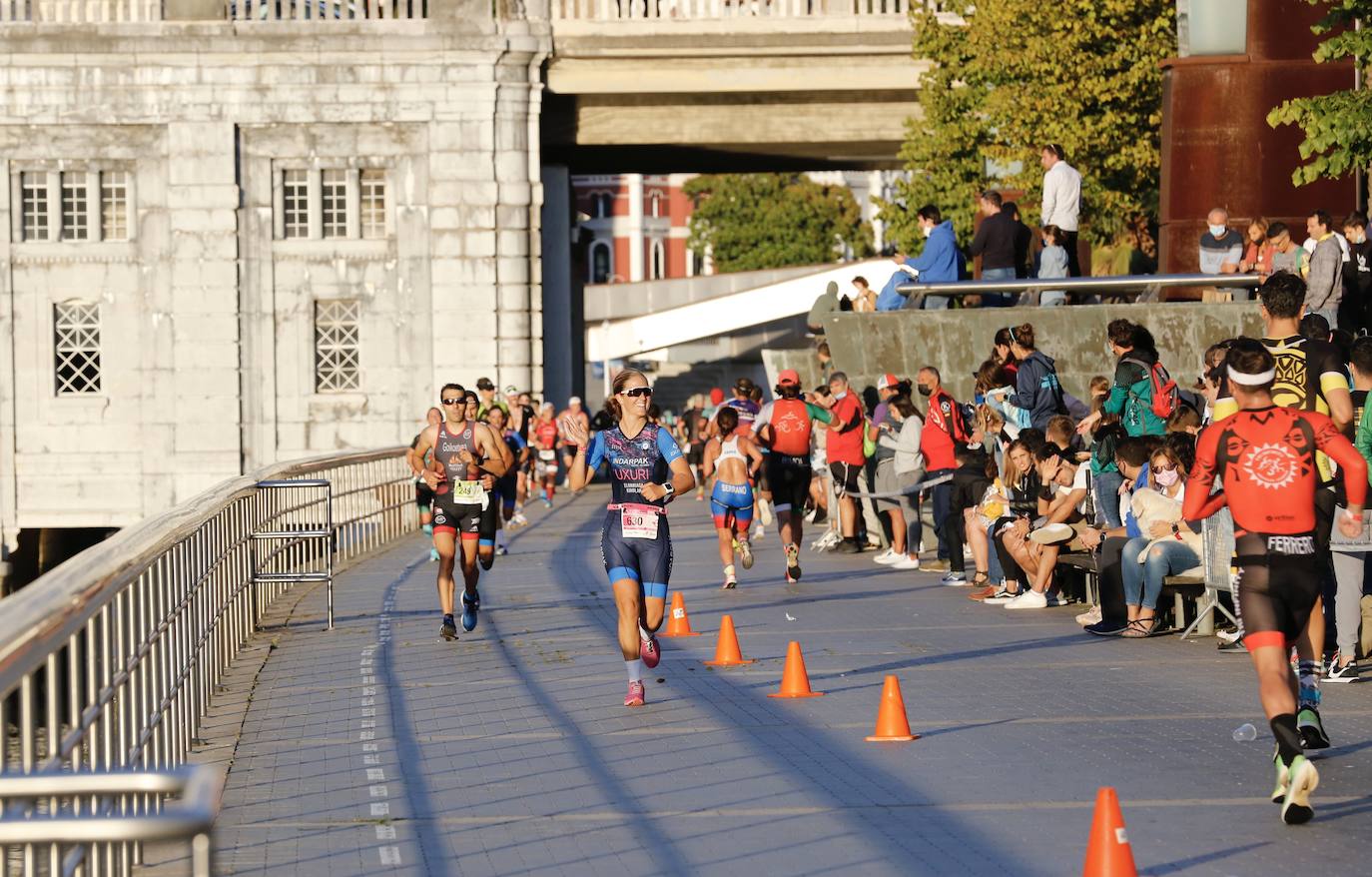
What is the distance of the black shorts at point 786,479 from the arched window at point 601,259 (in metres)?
106

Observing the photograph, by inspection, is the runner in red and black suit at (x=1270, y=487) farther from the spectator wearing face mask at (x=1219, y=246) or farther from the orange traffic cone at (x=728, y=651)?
the spectator wearing face mask at (x=1219, y=246)

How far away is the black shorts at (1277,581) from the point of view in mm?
9477

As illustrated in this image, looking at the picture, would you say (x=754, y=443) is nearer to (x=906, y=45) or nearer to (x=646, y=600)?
(x=646, y=600)

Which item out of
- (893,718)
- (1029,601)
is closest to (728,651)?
(893,718)

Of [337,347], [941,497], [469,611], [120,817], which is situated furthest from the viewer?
[337,347]

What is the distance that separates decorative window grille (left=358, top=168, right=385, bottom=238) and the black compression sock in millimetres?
33522

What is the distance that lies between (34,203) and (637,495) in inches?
1189

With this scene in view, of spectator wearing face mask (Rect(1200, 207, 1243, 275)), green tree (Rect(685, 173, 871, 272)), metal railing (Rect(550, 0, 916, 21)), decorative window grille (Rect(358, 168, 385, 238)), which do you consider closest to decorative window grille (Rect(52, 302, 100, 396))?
decorative window grille (Rect(358, 168, 385, 238))

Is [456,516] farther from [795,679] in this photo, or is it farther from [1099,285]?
[1099,285]

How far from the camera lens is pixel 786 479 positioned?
22.3 metres

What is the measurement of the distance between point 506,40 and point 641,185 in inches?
3398

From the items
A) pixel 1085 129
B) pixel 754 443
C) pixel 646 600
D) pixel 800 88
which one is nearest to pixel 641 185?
pixel 800 88

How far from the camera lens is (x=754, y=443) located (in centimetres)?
2211

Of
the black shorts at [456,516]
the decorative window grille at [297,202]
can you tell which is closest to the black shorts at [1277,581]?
the black shorts at [456,516]
